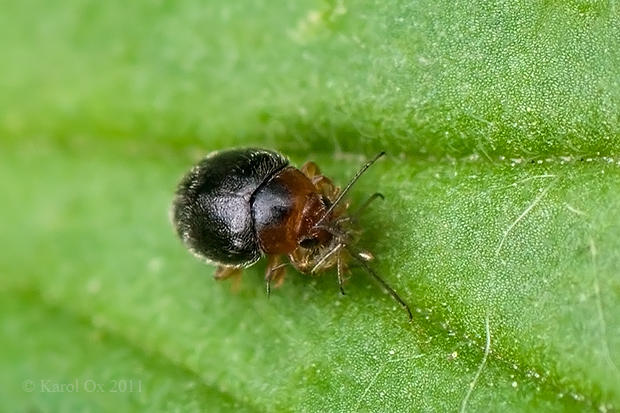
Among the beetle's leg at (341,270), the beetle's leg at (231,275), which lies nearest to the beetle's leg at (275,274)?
the beetle's leg at (231,275)

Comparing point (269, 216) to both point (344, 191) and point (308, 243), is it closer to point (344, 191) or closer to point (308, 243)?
point (308, 243)

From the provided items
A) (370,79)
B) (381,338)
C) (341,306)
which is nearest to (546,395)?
(381,338)

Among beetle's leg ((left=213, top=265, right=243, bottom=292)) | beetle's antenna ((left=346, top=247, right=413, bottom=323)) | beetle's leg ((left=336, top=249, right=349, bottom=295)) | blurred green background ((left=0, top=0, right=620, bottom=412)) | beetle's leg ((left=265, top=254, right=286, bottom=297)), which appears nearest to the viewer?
blurred green background ((left=0, top=0, right=620, bottom=412))

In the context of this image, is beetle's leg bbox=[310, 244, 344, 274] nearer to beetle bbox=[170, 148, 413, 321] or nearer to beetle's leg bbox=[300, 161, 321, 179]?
beetle bbox=[170, 148, 413, 321]

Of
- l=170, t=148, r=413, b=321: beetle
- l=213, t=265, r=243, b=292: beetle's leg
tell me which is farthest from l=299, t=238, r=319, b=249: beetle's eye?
l=213, t=265, r=243, b=292: beetle's leg

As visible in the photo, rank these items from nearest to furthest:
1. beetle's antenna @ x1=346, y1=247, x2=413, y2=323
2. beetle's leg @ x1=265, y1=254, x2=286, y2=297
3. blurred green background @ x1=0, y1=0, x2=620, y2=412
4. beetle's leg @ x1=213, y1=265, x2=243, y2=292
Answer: blurred green background @ x1=0, y1=0, x2=620, y2=412, beetle's antenna @ x1=346, y1=247, x2=413, y2=323, beetle's leg @ x1=265, y1=254, x2=286, y2=297, beetle's leg @ x1=213, y1=265, x2=243, y2=292

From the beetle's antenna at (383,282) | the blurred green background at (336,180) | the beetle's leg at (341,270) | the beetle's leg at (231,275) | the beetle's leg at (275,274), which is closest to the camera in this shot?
the blurred green background at (336,180)

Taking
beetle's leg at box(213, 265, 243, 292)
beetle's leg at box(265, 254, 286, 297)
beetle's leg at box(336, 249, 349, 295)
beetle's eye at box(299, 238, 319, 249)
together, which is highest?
beetle's eye at box(299, 238, 319, 249)

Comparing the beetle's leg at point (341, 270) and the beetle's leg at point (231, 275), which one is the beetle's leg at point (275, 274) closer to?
the beetle's leg at point (231, 275)
